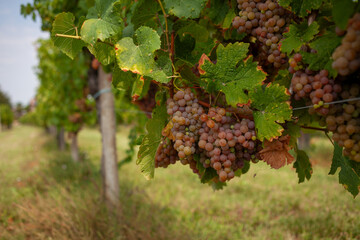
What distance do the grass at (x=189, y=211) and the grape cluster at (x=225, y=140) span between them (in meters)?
0.41

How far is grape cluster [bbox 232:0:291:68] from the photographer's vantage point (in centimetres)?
106

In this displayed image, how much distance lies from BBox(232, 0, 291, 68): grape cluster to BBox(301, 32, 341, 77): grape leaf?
0.63 feet

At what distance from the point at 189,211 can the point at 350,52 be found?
12.5 ft

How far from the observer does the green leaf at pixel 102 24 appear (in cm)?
104

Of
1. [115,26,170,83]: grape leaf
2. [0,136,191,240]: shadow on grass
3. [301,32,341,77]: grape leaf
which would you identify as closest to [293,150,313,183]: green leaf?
[301,32,341,77]: grape leaf

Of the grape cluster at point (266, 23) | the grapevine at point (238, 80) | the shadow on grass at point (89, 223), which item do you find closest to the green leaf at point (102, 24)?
the grapevine at point (238, 80)

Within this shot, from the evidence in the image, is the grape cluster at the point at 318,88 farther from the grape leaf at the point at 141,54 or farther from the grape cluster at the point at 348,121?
the grape leaf at the point at 141,54

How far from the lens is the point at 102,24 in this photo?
1.06m

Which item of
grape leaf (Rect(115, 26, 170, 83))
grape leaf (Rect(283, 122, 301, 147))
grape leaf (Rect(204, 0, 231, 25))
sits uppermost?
grape leaf (Rect(204, 0, 231, 25))

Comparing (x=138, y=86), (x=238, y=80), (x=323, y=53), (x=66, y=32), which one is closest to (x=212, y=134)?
(x=238, y=80)

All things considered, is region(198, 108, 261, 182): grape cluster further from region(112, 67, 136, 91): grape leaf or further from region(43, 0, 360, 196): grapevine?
region(112, 67, 136, 91): grape leaf

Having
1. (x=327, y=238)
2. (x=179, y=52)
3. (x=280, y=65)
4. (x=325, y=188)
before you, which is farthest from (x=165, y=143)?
(x=325, y=188)

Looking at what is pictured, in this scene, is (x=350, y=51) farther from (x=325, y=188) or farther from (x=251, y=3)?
(x=325, y=188)

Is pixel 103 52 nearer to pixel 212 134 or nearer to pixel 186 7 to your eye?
pixel 186 7
